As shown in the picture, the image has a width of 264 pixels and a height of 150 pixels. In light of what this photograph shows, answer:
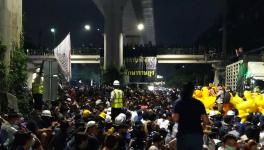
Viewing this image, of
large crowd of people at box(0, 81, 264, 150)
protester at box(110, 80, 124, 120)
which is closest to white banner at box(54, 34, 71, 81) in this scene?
large crowd of people at box(0, 81, 264, 150)

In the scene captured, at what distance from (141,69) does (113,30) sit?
1028 cm

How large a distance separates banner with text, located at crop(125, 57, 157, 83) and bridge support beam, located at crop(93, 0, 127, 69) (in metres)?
7.86

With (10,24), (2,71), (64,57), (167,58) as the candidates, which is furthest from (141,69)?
(2,71)

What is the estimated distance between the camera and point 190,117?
7473 mm

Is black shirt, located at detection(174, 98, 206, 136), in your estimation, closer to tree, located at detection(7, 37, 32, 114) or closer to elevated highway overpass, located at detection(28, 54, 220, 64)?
tree, located at detection(7, 37, 32, 114)

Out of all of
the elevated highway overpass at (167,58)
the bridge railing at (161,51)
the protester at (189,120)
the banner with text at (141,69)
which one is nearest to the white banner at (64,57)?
the protester at (189,120)

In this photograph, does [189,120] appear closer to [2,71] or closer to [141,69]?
[2,71]

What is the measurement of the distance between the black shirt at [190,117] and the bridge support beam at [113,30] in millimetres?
→ 45136

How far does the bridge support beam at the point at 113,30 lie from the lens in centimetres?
5319

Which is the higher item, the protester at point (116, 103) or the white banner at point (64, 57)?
the white banner at point (64, 57)

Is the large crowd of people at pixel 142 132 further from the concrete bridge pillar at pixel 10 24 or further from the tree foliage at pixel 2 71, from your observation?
the concrete bridge pillar at pixel 10 24

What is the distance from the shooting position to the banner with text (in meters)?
63.3

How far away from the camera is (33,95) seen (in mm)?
17391

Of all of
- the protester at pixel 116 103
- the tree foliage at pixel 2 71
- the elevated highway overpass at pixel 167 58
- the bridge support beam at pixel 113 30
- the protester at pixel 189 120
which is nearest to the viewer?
the protester at pixel 189 120
